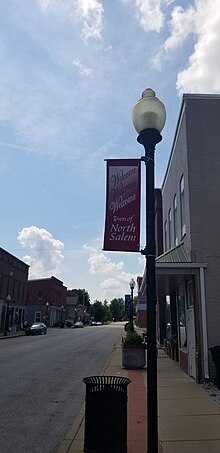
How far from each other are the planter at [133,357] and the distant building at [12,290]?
30159 millimetres

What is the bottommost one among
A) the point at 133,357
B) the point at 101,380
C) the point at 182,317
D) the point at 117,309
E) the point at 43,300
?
the point at 133,357

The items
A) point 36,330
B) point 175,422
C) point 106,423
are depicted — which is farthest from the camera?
point 36,330

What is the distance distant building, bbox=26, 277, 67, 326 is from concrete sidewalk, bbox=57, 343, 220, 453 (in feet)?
200

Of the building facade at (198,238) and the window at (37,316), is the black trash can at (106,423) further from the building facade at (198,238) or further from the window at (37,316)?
the window at (37,316)

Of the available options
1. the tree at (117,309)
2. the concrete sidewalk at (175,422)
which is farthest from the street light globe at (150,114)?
the tree at (117,309)

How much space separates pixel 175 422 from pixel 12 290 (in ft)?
153

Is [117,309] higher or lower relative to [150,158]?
higher

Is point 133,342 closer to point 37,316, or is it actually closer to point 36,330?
point 36,330

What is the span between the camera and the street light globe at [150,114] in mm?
5438

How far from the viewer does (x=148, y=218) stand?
5.21 m

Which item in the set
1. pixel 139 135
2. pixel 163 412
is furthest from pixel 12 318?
pixel 139 135

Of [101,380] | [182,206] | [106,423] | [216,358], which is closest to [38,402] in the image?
[101,380]

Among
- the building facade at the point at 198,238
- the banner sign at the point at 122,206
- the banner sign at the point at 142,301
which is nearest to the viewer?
the banner sign at the point at 122,206

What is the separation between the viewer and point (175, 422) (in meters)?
7.21
